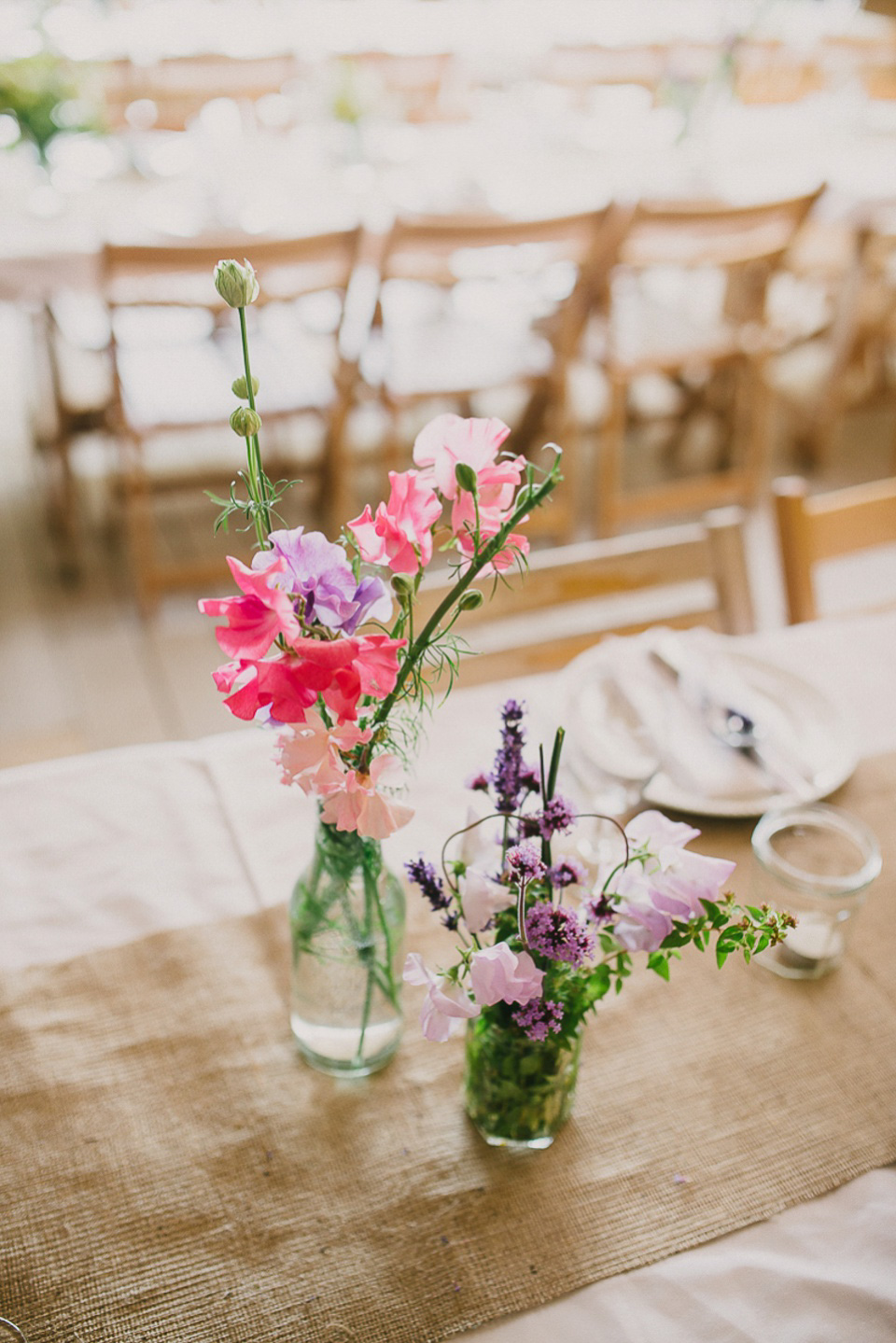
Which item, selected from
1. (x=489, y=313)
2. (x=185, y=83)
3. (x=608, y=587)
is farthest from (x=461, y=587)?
(x=185, y=83)

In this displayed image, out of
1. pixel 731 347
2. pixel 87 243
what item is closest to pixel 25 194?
pixel 87 243

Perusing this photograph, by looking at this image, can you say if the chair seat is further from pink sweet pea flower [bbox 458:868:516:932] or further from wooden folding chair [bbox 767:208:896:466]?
pink sweet pea flower [bbox 458:868:516:932]

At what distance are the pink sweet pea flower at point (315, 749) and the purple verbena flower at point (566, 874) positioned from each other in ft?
0.49

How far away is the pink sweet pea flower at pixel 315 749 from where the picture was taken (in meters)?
0.58

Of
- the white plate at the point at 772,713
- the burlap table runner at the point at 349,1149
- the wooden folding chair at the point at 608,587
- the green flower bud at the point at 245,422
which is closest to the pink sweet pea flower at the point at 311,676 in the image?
the green flower bud at the point at 245,422

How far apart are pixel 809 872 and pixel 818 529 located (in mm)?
608

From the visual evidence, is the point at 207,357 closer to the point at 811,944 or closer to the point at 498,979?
the point at 811,944

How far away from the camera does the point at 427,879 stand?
0.67m

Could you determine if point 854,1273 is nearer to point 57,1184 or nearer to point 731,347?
point 57,1184

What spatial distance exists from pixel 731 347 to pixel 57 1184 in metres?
2.63

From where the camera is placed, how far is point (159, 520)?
122 inches

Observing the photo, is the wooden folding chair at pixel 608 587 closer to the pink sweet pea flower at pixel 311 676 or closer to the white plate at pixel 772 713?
the white plate at pixel 772 713

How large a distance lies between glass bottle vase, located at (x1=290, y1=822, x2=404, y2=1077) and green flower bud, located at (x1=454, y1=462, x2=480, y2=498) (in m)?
0.24

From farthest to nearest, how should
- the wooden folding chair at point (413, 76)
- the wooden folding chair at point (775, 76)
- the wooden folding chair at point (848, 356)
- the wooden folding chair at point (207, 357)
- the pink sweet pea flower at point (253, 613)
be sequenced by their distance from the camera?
the wooden folding chair at point (775, 76) → the wooden folding chair at point (413, 76) → the wooden folding chair at point (848, 356) → the wooden folding chair at point (207, 357) → the pink sweet pea flower at point (253, 613)
